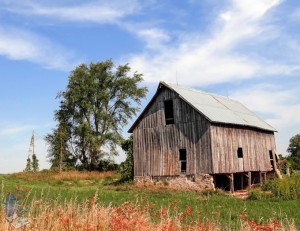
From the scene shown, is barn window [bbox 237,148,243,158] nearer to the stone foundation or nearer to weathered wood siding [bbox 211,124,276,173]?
weathered wood siding [bbox 211,124,276,173]

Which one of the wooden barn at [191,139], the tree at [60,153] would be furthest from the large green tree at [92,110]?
the wooden barn at [191,139]

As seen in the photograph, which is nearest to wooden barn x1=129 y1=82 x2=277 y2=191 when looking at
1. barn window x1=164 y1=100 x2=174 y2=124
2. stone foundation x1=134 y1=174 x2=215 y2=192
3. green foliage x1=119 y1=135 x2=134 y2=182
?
barn window x1=164 y1=100 x2=174 y2=124

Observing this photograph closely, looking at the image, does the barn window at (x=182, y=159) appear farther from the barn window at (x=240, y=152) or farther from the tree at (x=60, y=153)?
the tree at (x=60, y=153)

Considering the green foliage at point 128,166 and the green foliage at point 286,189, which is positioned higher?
Answer: the green foliage at point 128,166

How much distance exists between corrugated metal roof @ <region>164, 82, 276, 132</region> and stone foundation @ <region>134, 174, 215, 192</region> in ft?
12.9

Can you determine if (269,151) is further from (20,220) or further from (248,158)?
(20,220)

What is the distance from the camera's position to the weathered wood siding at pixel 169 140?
84.6 feet

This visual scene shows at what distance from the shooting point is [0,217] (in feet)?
17.8

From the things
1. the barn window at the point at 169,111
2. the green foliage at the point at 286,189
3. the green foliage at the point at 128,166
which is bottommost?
the green foliage at the point at 286,189

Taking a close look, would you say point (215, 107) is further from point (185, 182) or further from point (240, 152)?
point (185, 182)

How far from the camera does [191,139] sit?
86.3 ft

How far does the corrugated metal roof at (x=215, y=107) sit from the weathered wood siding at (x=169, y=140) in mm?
482

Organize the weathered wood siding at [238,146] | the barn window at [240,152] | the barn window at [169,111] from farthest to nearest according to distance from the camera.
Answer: the barn window at [240,152], the barn window at [169,111], the weathered wood siding at [238,146]

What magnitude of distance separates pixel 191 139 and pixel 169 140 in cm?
181
